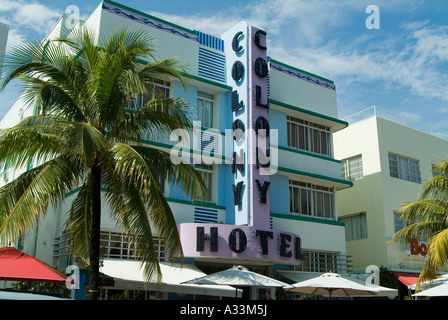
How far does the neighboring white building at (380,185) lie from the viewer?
2472 centimetres

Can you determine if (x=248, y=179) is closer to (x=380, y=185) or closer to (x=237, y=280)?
(x=237, y=280)

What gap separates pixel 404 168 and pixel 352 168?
2.63 m

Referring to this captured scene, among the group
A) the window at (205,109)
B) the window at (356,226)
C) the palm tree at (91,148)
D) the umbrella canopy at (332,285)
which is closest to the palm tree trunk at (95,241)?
Result: the palm tree at (91,148)

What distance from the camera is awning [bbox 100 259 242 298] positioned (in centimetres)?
1477

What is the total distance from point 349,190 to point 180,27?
12.4 m

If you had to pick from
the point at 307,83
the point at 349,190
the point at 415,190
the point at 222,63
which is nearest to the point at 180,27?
the point at 222,63

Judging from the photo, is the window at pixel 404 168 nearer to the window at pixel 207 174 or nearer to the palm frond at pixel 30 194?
the window at pixel 207 174

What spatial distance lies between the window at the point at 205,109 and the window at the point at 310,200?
458cm

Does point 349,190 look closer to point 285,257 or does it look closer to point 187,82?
point 285,257

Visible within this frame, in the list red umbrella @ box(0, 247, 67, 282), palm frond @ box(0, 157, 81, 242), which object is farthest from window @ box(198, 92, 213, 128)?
red umbrella @ box(0, 247, 67, 282)

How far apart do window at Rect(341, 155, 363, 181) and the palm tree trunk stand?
17623 millimetres

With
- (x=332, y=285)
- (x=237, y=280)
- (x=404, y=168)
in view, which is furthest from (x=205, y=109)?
(x=404, y=168)

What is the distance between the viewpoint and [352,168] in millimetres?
27219

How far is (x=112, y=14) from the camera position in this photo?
61.3 feet
